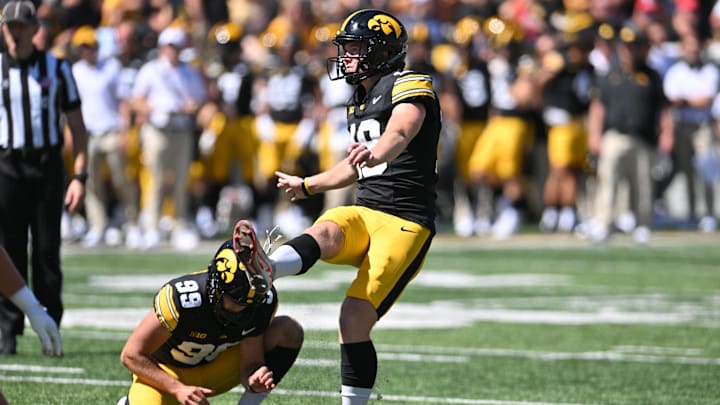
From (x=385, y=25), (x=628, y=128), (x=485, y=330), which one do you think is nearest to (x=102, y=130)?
(x=628, y=128)

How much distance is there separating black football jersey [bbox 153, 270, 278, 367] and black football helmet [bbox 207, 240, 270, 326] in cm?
8

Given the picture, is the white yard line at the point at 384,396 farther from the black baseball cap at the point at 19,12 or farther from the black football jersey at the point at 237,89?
the black football jersey at the point at 237,89

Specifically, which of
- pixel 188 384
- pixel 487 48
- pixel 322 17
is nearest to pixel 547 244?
pixel 487 48

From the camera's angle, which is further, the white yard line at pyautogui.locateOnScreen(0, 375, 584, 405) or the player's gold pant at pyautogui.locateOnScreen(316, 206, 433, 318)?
the white yard line at pyautogui.locateOnScreen(0, 375, 584, 405)

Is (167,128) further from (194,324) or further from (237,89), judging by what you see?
(194,324)

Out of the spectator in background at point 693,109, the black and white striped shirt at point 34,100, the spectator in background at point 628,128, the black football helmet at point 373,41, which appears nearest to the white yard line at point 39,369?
the black and white striped shirt at point 34,100

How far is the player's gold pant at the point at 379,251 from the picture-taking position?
622 cm

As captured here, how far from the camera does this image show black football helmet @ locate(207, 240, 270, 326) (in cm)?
555

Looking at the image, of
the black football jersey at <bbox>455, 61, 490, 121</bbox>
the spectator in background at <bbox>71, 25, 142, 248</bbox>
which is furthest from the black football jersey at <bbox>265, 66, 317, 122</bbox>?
the spectator in background at <bbox>71, 25, 142, 248</bbox>

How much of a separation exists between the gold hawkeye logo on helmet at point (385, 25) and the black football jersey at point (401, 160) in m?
0.18

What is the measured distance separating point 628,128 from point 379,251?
37.4 ft

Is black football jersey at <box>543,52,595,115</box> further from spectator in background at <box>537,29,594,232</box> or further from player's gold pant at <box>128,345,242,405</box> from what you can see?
player's gold pant at <box>128,345,242,405</box>

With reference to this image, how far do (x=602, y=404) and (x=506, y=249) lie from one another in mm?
9366

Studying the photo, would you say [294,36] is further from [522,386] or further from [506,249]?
[522,386]
